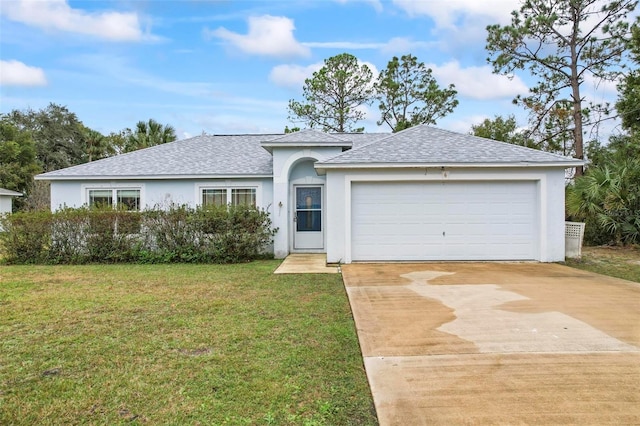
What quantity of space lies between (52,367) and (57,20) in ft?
44.1

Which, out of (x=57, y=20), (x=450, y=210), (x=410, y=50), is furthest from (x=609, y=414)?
(x=410, y=50)

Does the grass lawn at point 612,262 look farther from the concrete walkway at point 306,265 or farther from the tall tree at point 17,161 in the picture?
the tall tree at point 17,161

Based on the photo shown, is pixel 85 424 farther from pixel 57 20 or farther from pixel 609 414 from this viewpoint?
pixel 57 20

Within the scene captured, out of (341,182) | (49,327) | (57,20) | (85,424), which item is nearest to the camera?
(85,424)

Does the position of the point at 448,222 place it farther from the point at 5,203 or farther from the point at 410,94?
the point at 5,203

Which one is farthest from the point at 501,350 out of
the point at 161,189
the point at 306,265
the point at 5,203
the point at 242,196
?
the point at 5,203

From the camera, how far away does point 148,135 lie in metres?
25.0

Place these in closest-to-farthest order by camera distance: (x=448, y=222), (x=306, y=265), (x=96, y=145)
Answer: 1. (x=306, y=265)
2. (x=448, y=222)
3. (x=96, y=145)

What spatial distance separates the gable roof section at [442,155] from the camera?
10180mm

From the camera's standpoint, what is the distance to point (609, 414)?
9.55ft

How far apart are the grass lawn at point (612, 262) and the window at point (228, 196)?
9.39 meters

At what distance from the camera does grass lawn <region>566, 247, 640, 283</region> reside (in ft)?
29.4

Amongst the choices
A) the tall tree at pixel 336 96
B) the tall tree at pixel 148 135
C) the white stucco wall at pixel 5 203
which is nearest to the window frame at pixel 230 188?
the tall tree at pixel 148 135

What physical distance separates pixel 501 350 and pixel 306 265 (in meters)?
6.22
